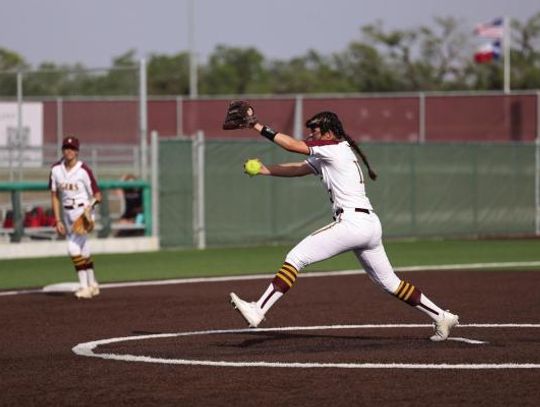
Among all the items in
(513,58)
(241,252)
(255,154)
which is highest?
(513,58)

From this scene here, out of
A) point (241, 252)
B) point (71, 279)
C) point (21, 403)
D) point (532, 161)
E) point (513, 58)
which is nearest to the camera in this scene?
point (21, 403)

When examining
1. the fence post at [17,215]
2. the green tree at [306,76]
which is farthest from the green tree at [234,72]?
the fence post at [17,215]

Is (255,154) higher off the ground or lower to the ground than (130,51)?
lower

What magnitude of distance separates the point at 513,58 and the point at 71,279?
188 feet

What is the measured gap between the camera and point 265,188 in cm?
2655

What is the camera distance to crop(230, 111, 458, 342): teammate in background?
10.7m

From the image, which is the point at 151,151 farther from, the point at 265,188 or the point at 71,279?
the point at 71,279

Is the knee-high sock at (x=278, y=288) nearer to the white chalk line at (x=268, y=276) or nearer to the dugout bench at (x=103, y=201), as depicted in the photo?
the white chalk line at (x=268, y=276)

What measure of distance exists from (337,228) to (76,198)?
20.8 feet

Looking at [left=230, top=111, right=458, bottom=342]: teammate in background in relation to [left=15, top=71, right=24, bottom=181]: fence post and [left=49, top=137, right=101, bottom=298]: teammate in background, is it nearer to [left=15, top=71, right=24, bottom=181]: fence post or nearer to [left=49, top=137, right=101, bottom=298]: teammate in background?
[left=49, top=137, right=101, bottom=298]: teammate in background

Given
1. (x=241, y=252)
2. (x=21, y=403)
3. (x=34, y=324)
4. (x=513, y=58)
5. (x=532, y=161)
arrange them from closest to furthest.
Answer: (x=21, y=403), (x=34, y=324), (x=241, y=252), (x=532, y=161), (x=513, y=58)

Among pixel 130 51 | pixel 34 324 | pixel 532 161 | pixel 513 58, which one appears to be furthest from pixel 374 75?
pixel 34 324

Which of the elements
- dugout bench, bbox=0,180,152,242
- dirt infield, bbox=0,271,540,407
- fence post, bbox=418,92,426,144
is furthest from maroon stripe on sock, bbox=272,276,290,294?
fence post, bbox=418,92,426,144

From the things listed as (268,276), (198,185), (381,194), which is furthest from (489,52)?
(268,276)
